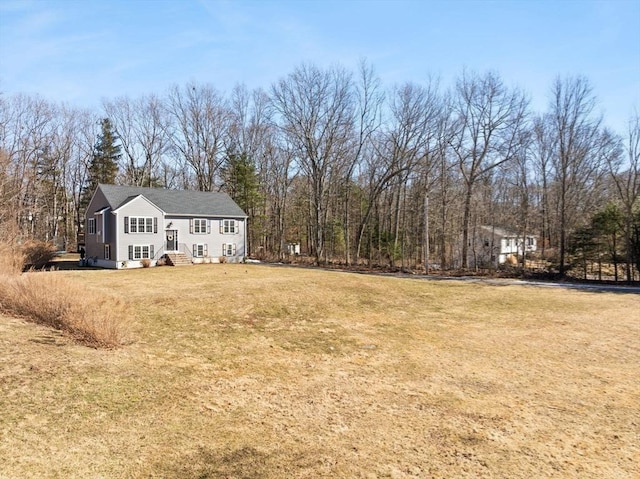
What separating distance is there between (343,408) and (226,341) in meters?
4.94

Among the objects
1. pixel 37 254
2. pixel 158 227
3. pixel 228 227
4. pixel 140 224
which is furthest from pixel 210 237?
pixel 37 254

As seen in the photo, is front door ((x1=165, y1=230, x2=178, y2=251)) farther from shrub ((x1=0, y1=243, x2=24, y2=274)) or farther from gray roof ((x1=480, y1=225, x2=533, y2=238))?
gray roof ((x1=480, y1=225, x2=533, y2=238))

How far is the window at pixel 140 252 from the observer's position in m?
30.0

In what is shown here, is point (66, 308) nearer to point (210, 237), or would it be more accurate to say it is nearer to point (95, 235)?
point (95, 235)

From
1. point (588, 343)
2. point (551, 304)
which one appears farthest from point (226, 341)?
point (551, 304)

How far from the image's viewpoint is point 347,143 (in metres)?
39.4

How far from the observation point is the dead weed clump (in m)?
9.47

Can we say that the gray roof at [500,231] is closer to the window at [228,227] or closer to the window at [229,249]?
the window at [228,227]

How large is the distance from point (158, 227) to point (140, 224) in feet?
4.42

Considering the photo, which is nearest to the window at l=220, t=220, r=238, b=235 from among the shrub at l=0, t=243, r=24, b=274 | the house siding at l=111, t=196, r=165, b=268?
the house siding at l=111, t=196, r=165, b=268

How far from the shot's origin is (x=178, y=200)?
34.4m

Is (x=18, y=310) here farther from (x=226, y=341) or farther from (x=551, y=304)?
(x=551, y=304)

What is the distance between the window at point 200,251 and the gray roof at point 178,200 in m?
2.61

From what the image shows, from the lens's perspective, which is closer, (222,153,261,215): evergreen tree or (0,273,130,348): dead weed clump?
(0,273,130,348): dead weed clump
